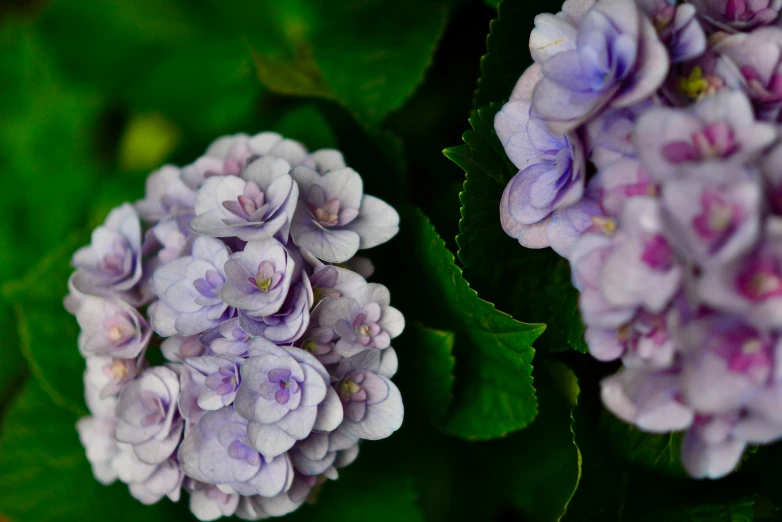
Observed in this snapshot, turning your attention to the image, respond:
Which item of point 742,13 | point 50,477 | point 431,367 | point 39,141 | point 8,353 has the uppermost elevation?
point 742,13

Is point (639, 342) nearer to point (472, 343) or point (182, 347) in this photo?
point (472, 343)

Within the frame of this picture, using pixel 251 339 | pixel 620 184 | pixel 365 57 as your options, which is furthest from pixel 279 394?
pixel 365 57

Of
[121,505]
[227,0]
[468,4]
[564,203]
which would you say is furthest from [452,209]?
[227,0]

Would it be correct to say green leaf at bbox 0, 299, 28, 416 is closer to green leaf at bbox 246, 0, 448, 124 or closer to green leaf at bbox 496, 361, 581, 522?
green leaf at bbox 246, 0, 448, 124

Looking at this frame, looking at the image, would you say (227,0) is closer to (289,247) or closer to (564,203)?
(289,247)

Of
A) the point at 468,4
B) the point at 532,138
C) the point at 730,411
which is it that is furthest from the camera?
the point at 468,4
